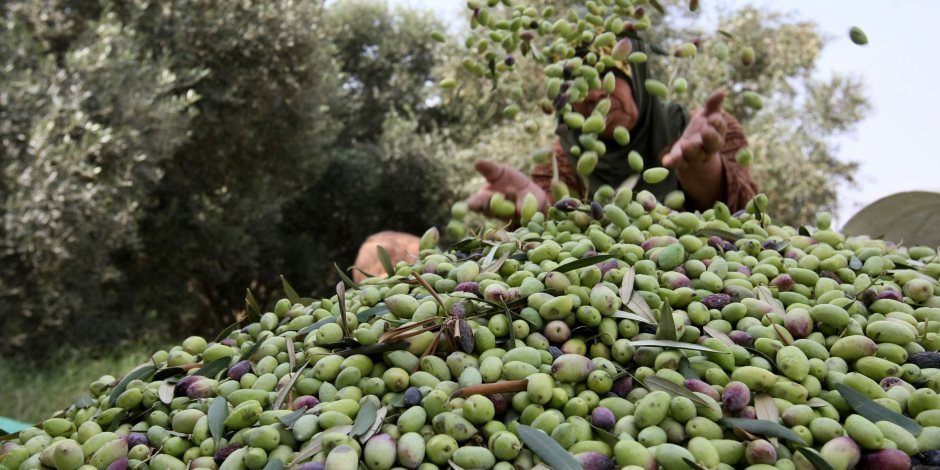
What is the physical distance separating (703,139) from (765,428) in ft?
3.66

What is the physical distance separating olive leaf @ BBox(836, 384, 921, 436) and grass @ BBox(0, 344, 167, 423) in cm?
547

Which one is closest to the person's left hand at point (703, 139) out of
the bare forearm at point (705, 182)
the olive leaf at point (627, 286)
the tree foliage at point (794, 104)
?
the bare forearm at point (705, 182)

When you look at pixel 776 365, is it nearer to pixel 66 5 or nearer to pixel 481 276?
pixel 481 276

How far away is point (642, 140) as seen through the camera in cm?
272

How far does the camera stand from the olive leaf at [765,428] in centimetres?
86

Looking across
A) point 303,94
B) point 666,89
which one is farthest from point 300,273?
point 666,89

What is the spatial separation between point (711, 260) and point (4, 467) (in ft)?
4.08

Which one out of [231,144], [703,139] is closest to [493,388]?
[703,139]

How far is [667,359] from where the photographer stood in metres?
1.01

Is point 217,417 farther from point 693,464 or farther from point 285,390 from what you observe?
point 693,464

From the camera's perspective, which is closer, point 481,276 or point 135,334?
point 481,276

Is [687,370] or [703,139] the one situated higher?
[703,139]

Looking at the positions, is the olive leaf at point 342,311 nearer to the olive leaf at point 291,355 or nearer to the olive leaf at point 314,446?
the olive leaf at point 291,355

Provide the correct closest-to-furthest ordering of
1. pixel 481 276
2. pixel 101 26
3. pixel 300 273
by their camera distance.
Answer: pixel 481 276 < pixel 101 26 < pixel 300 273
